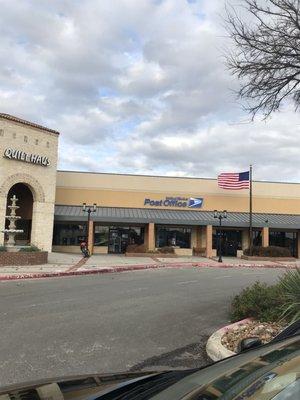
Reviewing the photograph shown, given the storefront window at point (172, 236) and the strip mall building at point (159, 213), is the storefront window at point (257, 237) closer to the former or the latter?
the strip mall building at point (159, 213)

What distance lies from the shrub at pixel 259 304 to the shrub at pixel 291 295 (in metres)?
0.16

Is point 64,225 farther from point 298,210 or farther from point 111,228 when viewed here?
point 298,210

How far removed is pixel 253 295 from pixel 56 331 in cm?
381

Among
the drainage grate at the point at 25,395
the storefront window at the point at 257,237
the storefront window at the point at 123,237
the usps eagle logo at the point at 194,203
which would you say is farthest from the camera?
the usps eagle logo at the point at 194,203

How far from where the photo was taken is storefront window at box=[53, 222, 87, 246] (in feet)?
154

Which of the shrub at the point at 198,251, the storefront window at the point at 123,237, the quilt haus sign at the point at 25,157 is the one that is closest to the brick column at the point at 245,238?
the shrub at the point at 198,251

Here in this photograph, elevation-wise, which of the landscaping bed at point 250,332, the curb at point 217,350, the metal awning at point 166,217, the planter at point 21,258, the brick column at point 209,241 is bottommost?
the curb at point 217,350

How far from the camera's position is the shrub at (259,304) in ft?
29.5

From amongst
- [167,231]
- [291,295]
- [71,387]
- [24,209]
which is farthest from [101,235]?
[71,387]

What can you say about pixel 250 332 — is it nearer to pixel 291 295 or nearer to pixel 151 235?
pixel 291 295

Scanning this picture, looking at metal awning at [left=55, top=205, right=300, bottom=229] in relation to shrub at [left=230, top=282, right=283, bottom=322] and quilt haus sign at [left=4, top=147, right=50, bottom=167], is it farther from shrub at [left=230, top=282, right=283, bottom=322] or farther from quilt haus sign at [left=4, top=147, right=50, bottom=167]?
shrub at [left=230, top=282, right=283, bottom=322]

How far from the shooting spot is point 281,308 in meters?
8.74

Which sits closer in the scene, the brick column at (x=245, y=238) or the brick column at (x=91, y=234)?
the brick column at (x=91, y=234)

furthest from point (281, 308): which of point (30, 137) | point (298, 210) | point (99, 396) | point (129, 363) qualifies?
point (298, 210)
